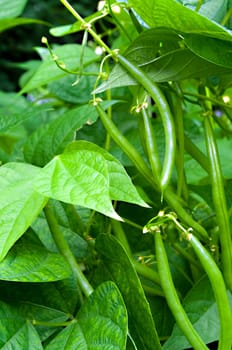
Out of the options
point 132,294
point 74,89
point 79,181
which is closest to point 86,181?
point 79,181

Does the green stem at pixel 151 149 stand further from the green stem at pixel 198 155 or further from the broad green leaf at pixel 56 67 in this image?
the broad green leaf at pixel 56 67

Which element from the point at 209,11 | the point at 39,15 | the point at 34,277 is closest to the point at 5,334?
the point at 34,277

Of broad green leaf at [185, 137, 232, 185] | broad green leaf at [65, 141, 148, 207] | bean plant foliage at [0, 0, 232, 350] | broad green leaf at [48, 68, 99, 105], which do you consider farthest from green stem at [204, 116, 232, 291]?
broad green leaf at [48, 68, 99, 105]

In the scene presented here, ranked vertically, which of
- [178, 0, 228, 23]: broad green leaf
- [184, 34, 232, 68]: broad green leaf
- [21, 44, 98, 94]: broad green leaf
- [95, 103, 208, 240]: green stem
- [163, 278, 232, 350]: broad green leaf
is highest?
[178, 0, 228, 23]: broad green leaf

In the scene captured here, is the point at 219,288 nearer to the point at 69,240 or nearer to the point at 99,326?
the point at 99,326

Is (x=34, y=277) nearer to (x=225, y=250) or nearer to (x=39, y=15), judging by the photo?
(x=225, y=250)

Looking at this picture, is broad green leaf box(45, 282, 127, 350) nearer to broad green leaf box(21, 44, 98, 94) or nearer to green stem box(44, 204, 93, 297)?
green stem box(44, 204, 93, 297)
